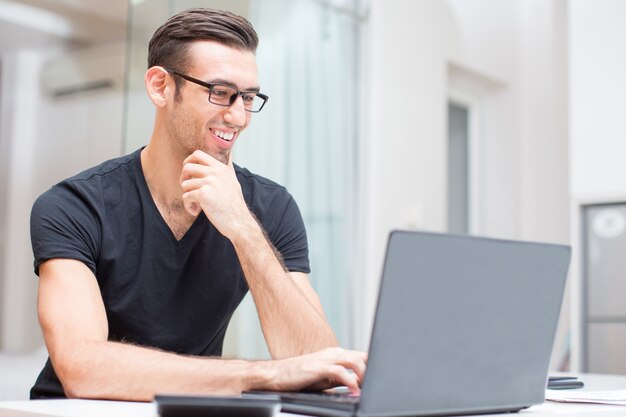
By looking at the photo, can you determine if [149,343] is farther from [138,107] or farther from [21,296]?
[21,296]

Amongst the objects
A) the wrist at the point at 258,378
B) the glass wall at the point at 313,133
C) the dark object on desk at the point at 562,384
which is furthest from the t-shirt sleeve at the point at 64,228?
the glass wall at the point at 313,133

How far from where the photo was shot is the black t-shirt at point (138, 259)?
1.43 m

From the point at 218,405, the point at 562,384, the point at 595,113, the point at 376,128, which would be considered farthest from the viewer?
the point at 376,128

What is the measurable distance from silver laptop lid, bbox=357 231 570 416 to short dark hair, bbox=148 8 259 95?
0.90m

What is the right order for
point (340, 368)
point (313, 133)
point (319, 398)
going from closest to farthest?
1. point (319, 398)
2. point (340, 368)
3. point (313, 133)

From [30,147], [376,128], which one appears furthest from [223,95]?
[30,147]

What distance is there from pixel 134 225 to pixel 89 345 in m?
0.40

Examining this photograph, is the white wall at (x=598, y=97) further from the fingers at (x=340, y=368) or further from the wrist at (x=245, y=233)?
the fingers at (x=340, y=368)

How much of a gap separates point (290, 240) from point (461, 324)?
0.89 m

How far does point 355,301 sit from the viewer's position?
3.87 m

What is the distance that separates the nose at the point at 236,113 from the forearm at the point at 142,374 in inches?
23.4

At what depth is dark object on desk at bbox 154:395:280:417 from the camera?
80 centimetres

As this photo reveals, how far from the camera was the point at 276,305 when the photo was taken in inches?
57.7

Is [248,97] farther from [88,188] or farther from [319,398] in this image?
[319,398]
